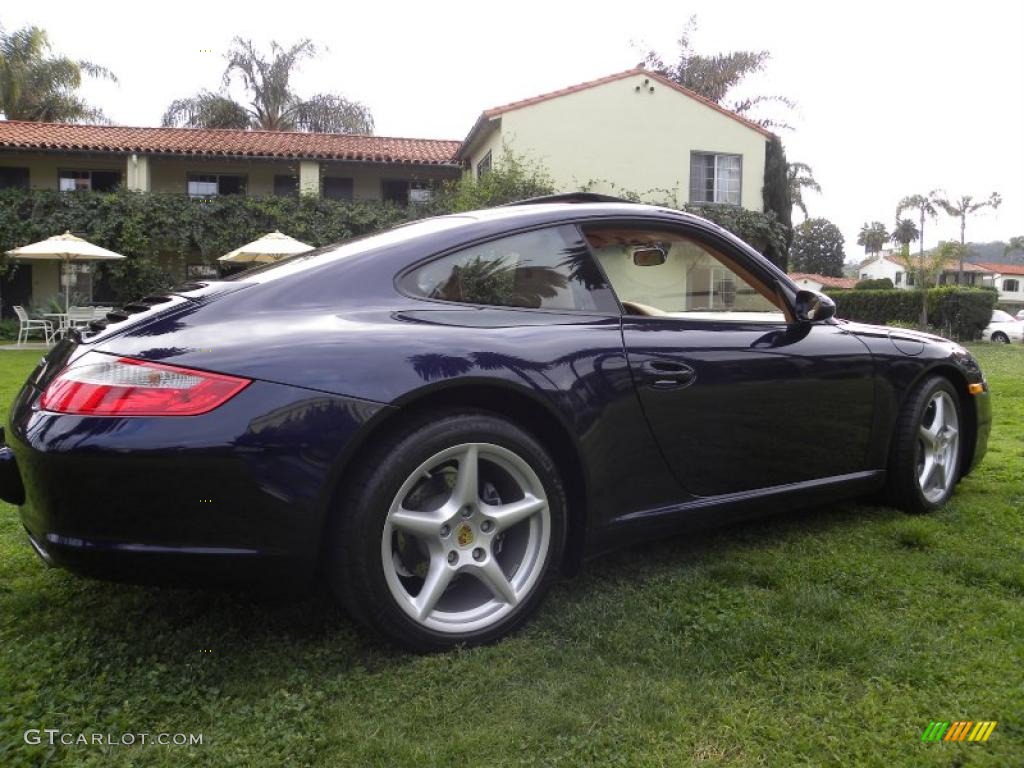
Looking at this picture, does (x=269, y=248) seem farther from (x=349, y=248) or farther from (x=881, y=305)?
(x=881, y=305)

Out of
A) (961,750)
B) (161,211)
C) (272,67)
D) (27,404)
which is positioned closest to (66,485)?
(27,404)

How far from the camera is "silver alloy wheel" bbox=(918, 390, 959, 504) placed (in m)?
3.53

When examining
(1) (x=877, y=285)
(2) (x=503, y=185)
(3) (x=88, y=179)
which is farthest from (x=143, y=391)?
(1) (x=877, y=285)

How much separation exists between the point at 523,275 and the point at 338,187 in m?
20.2

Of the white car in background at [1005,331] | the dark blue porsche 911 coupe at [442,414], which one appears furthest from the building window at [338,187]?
the dark blue porsche 911 coupe at [442,414]

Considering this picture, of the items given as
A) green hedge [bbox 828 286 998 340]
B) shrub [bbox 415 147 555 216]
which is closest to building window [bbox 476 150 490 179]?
shrub [bbox 415 147 555 216]

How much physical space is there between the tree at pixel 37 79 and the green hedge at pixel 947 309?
998 inches

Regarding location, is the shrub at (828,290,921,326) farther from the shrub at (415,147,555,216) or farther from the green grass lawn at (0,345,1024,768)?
the green grass lawn at (0,345,1024,768)

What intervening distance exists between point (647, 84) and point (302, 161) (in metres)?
8.74

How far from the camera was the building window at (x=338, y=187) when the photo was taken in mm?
21406

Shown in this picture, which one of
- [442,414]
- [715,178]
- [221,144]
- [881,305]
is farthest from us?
[881,305]

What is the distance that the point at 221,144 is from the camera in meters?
20.6

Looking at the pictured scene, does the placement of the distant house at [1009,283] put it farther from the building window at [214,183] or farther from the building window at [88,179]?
the building window at [88,179]

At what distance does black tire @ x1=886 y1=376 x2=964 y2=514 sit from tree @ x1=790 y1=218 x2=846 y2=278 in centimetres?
7419
